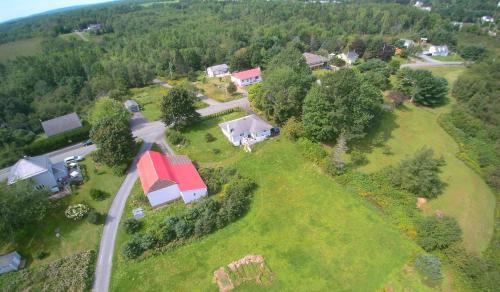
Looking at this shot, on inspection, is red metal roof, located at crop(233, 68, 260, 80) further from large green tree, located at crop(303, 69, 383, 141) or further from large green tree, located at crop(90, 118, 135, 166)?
large green tree, located at crop(90, 118, 135, 166)

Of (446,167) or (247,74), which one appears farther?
(247,74)

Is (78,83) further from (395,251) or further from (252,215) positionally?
(395,251)

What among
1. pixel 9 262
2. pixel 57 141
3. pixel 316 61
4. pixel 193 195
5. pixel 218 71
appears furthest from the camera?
pixel 218 71

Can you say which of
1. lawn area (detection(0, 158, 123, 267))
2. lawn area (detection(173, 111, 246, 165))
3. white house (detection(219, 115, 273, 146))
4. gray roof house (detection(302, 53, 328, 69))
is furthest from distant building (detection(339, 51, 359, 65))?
lawn area (detection(0, 158, 123, 267))

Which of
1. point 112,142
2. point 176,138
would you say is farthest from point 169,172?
point 176,138

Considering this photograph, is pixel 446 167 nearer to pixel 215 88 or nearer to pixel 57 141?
pixel 215 88

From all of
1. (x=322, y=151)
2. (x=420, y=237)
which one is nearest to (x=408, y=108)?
(x=322, y=151)
